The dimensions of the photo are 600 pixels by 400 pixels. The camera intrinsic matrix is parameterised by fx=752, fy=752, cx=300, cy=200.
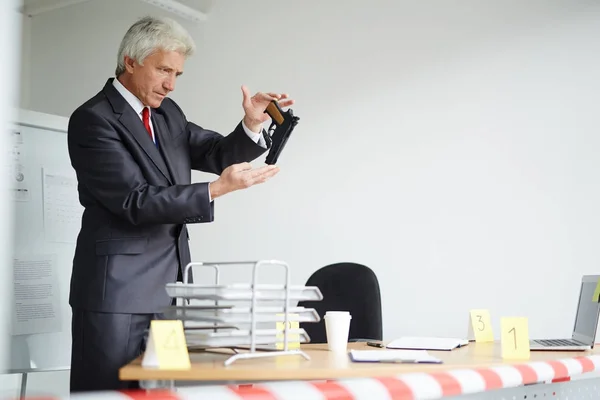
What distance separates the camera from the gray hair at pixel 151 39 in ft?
7.71

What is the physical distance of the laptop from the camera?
2164 mm

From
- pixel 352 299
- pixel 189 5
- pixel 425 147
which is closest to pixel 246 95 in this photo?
pixel 352 299

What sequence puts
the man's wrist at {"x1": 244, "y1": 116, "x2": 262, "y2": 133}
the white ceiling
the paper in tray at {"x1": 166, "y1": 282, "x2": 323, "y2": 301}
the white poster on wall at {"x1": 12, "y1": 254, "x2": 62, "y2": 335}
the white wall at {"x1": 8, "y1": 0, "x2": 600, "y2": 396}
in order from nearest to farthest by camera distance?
the paper in tray at {"x1": 166, "y1": 282, "x2": 323, "y2": 301} → the man's wrist at {"x1": 244, "y1": 116, "x2": 262, "y2": 133} → the white wall at {"x1": 8, "y1": 0, "x2": 600, "y2": 396} → the white poster on wall at {"x1": 12, "y1": 254, "x2": 62, "y2": 335} → the white ceiling

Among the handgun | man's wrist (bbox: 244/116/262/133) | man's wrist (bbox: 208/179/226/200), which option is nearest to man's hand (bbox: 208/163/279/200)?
man's wrist (bbox: 208/179/226/200)

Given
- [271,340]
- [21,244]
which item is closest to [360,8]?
[21,244]

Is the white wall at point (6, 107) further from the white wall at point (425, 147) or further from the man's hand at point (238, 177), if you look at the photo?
the white wall at point (425, 147)

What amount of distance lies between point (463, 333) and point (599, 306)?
1.23m

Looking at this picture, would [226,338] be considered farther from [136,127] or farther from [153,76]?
[153,76]

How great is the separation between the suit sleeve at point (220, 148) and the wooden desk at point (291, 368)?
840mm

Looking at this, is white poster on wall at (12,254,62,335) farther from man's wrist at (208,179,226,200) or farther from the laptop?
the laptop

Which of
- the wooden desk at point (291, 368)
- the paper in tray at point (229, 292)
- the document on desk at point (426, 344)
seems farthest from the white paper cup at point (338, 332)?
the paper in tray at point (229, 292)

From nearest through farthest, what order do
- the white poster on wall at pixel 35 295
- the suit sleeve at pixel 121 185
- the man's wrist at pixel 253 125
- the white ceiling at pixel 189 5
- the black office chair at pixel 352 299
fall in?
the suit sleeve at pixel 121 185, the man's wrist at pixel 253 125, the black office chair at pixel 352 299, the white poster on wall at pixel 35 295, the white ceiling at pixel 189 5

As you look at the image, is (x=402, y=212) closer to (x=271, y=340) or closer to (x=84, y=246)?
(x=84, y=246)

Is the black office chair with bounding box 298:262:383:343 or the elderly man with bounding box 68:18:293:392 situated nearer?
the elderly man with bounding box 68:18:293:392
